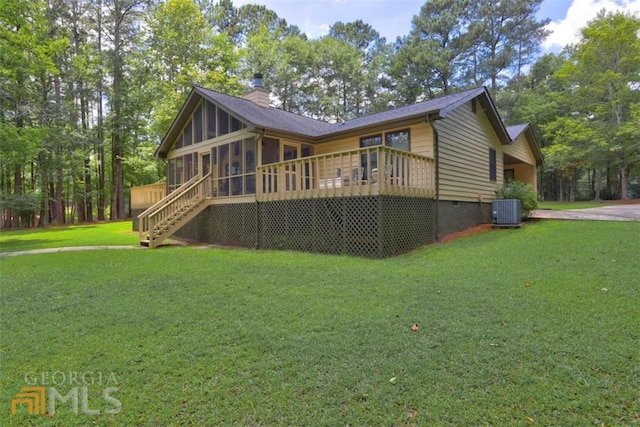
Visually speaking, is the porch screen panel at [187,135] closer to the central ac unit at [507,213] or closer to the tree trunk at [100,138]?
the central ac unit at [507,213]

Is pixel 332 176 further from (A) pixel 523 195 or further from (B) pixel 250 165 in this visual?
(A) pixel 523 195

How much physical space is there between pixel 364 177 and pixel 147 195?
37.9 ft

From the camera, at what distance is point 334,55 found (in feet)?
97.5

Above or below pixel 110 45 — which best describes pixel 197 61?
below

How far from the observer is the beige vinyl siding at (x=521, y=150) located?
14573 millimetres

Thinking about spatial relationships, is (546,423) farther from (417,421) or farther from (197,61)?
(197,61)

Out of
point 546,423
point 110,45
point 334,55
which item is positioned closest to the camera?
point 546,423

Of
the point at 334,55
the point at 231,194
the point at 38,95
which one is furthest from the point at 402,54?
the point at 38,95

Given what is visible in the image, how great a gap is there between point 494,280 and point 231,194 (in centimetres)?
886

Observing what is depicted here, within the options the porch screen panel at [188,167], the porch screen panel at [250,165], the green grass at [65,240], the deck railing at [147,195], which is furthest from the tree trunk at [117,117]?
the porch screen panel at [250,165]

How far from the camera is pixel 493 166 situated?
1327 centimetres

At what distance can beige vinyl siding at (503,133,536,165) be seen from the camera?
14.6 m

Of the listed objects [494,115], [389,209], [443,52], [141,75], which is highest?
[443,52]

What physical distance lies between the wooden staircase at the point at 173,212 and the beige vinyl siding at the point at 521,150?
12.4 meters
